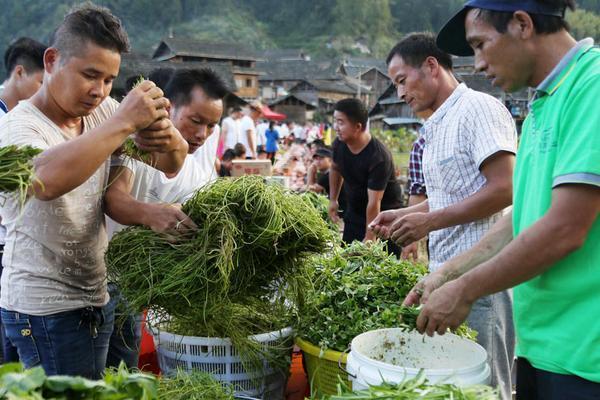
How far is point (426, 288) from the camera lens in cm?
213

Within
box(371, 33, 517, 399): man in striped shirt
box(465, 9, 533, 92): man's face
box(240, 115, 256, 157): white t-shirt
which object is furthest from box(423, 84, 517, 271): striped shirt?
box(240, 115, 256, 157): white t-shirt

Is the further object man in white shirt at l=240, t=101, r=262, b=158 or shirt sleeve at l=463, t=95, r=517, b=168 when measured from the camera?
man in white shirt at l=240, t=101, r=262, b=158

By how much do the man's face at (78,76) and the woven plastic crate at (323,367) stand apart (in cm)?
138

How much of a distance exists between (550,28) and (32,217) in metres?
2.06

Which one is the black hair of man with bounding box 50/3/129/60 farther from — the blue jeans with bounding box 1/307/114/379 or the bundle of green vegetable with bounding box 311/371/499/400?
the bundle of green vegetable with bounding box 311/371/499/400

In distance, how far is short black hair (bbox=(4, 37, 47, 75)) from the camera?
491 centimetres

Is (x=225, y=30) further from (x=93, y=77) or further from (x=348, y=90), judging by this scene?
(x=93, y=77)

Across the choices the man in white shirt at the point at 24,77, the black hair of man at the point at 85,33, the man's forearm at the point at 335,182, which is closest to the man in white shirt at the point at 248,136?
the man's forearm at the point at 335,182

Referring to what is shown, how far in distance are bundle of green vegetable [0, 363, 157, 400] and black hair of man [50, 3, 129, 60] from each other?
4.39ft

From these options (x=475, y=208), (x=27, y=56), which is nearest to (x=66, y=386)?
(x=475, y=208)

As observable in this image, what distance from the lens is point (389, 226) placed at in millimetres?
3088

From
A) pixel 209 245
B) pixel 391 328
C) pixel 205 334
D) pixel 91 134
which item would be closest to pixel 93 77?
pixel 91 134

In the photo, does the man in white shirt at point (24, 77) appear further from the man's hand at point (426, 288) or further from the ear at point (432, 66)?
the man's hand at point (426, 288)

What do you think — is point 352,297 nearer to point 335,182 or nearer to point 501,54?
point 501,54
